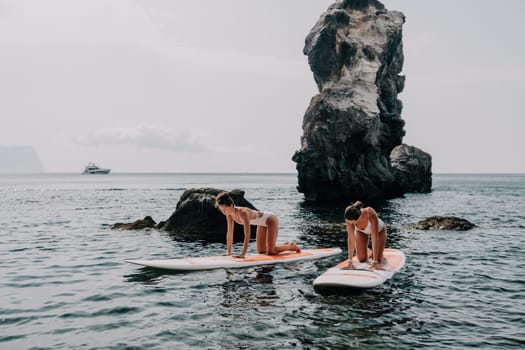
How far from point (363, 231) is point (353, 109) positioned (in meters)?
37.6

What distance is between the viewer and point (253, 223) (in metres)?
15.8

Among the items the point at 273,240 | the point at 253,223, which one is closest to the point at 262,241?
the point at 273,240

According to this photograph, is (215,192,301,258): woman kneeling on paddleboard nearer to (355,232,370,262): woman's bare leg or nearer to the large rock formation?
(355,232,370,262): woman's bare leg

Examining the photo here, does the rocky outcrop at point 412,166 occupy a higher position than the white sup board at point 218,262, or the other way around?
the rocky outcrop at point 412,166

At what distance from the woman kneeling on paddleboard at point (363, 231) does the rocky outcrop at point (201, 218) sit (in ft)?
34.3

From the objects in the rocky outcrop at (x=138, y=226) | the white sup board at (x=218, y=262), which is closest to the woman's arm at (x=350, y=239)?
the white sup board at (x=218, y=262)

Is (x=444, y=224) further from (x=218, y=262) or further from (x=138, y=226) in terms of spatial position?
(x=138, y=226)

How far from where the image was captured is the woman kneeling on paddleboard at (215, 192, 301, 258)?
14602 mm

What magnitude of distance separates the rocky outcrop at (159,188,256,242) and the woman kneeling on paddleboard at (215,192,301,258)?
21.9ft

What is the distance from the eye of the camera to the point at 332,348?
8.23m

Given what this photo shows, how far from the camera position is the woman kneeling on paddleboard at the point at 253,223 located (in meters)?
14.6

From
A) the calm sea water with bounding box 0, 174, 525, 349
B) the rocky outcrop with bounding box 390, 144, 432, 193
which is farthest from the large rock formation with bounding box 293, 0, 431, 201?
the calm sea water with bounding box 0, 174, 525, 349

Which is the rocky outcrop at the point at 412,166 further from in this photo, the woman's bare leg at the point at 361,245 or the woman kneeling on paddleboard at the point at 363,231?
the woman kneeling on paddleboard at the point at 363,231

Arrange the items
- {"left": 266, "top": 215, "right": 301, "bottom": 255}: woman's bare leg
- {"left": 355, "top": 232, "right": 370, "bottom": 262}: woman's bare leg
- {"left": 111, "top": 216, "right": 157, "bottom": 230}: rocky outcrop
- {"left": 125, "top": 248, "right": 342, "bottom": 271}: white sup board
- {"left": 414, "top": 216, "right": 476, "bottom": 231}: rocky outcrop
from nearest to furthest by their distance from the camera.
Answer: {"left": 355, "top": 232, "right": 370, "bottom": 262}: woman's bare leg < {"left": 125, "top": 248, "right": 342, "bottom": 271}: white sup board < {"left": 266, "top": 215, "right": 301, "bottom": 255}: woman's bare leg < {"left": 111, "top": 216, "right": 157, "bottom": 230}: rocky outcrop < {"left": 414, "top": 216, "right": 476, "bottom": 231}: rocky outcrop
